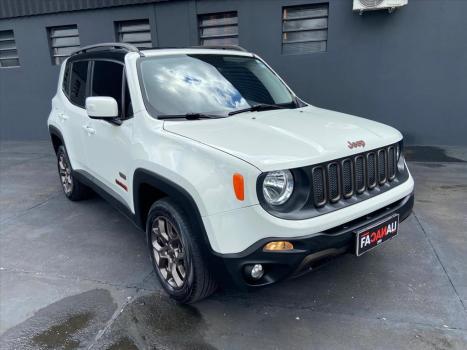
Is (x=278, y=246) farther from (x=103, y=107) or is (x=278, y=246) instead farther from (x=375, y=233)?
(x=103, y=107)

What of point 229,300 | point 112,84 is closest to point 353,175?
point 229,300

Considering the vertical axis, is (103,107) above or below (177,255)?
above

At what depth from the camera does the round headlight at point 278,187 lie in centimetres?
214

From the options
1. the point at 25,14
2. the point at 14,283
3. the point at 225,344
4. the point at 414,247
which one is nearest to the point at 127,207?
the point at 14,283

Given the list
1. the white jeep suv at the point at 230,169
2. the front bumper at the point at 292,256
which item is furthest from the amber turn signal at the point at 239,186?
the front bumper at the point at 292,256

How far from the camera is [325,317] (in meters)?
2.60

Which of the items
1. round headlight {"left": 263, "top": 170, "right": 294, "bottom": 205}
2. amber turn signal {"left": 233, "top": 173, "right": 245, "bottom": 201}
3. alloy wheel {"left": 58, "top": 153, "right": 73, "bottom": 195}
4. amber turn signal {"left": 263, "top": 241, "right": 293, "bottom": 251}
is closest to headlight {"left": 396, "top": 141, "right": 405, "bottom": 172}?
round headlight {"left": 263, "top": 170, "right": 294, "bottom": 205}

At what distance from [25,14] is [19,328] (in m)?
8.91

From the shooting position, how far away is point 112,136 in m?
3.28

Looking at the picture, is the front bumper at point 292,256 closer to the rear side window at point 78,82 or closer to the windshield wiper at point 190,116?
the windshield wiper at point 190,116

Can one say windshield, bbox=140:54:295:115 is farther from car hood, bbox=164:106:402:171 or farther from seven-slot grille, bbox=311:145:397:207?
seven-slot grille, bbox=311:145:397:207

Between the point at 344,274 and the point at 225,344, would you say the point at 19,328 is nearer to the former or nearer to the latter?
the point at 225,344

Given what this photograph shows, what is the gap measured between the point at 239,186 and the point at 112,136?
1697mm

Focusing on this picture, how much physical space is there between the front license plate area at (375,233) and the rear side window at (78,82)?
3201 millimetres
